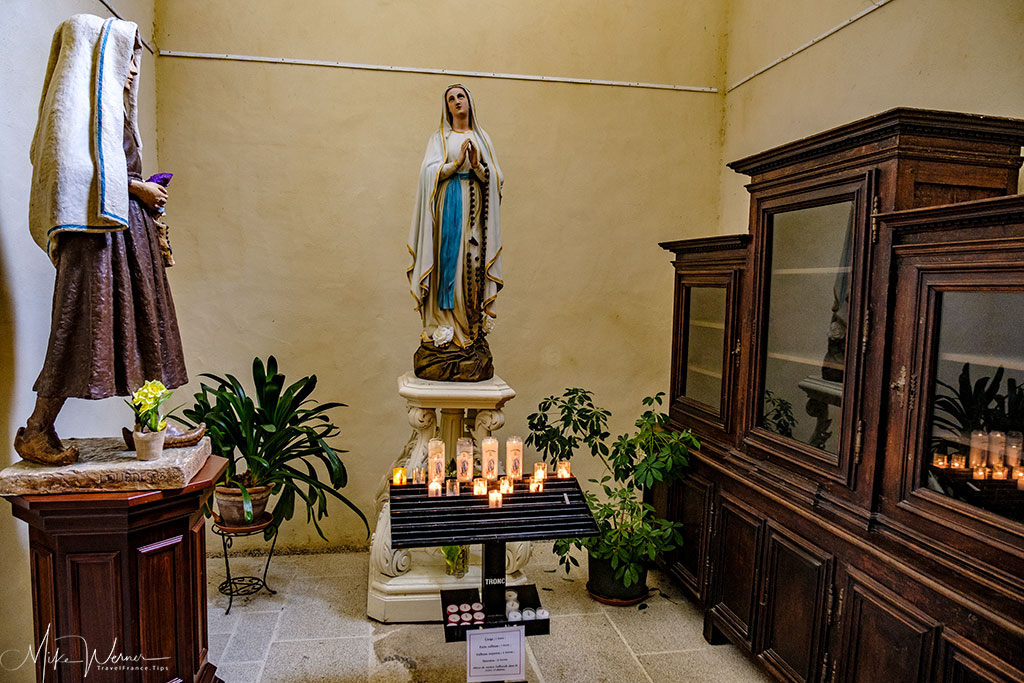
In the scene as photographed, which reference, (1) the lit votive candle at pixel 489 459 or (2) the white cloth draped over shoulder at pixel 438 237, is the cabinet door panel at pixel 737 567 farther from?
(2) the white cloth draped over shoulder at pixel 438 237

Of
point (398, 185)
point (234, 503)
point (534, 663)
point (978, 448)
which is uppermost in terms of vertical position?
point (398, 185)

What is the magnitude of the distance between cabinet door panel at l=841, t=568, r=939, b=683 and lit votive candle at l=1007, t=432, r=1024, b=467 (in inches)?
19.6

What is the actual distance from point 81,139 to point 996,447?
2618mm

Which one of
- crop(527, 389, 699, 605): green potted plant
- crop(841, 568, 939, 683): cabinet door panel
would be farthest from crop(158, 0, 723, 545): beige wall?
crop(841, 568, 939, 683): cabinet door panel

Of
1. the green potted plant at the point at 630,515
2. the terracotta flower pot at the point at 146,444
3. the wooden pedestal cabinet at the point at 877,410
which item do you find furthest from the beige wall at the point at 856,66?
the terracotta flower pot at the point at 146,444

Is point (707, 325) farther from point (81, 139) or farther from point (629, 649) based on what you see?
point (81, 139)

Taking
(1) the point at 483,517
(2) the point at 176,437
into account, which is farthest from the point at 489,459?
(2) the point at 176,437

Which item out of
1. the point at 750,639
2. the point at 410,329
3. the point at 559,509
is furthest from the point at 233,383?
the point at 750,639

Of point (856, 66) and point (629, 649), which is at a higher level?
point (856, 66)

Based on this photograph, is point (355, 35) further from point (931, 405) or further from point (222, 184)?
point (931, 405)

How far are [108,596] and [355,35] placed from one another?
9.87ft

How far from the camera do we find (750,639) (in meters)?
2.56

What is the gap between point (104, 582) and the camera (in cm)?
185

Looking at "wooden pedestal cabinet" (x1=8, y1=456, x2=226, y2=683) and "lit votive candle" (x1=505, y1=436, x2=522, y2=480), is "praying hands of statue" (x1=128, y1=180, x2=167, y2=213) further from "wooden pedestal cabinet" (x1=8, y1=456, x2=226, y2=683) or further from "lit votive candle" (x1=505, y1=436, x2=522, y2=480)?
"lit votive candle" (x1=505, y1=436, x2=522, y2=480)
